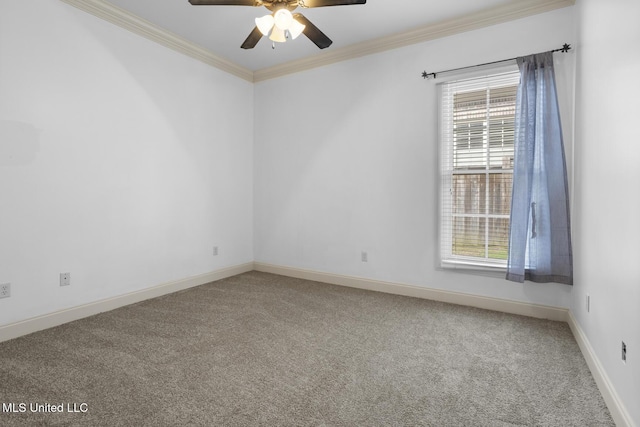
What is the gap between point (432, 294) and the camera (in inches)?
143

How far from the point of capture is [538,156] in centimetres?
297

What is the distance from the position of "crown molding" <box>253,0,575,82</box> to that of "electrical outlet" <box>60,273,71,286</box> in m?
3.44

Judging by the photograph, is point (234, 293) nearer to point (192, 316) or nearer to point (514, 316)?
point (192, 316)

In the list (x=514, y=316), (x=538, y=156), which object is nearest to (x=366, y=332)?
(x=514, y=316)

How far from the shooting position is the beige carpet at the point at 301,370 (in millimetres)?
1719

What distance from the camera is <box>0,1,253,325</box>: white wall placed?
268cm

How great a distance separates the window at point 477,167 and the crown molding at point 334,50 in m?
0.54

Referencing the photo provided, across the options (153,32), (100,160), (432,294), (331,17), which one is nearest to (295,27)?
(331,17)

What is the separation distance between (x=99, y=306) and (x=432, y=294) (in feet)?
11.0
